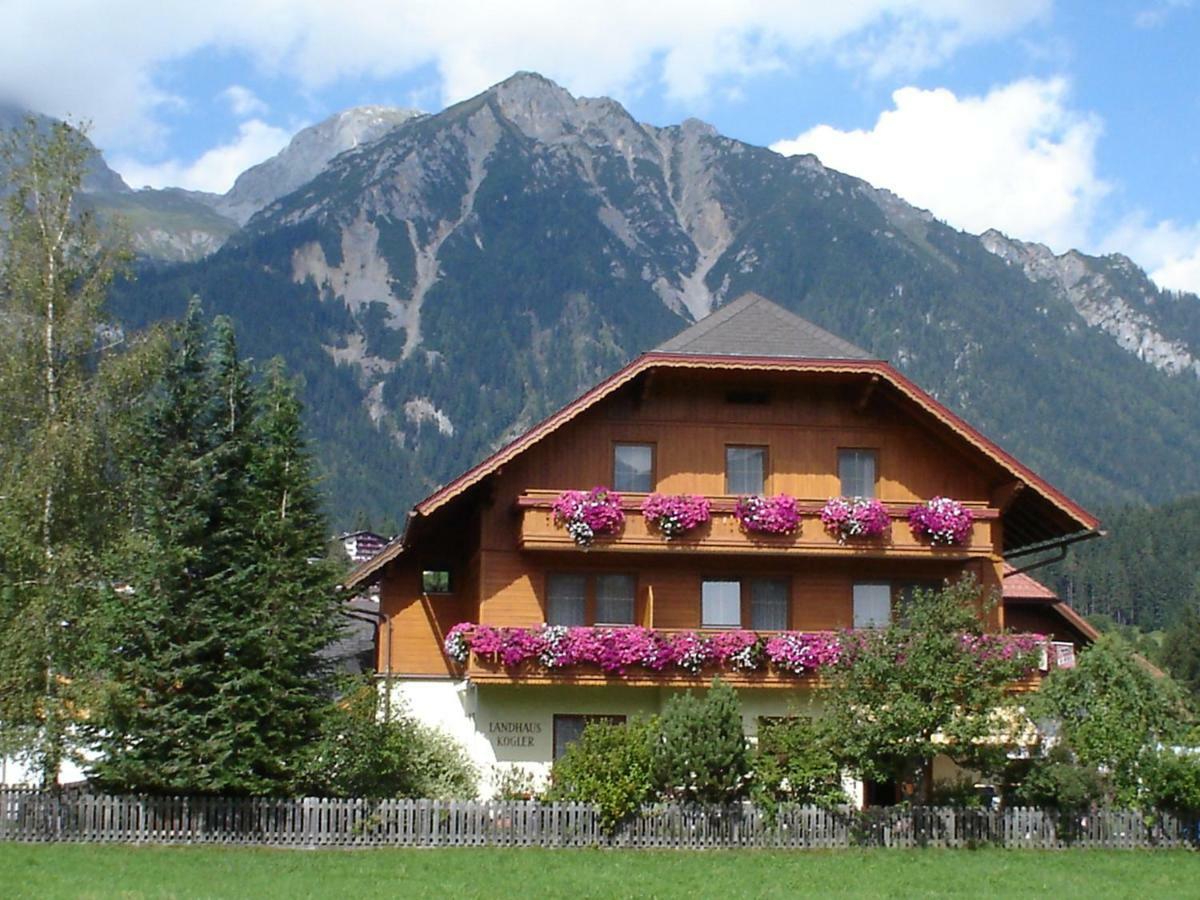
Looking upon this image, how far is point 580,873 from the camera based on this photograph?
23281 millimetres

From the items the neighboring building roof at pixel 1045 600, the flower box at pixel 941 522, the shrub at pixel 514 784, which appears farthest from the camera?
the neighboring building roof at pixel 1045 600

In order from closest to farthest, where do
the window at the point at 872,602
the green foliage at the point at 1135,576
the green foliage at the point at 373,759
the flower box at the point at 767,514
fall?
the green foliage at the point at 373,759, the flower box at the point at 767,514, the window at the point at 872,602, the green foliage at the point at 1135,576

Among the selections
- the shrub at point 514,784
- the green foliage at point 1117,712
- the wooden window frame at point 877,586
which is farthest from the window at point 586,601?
the green foliage at point 1117,712

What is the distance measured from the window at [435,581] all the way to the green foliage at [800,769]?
10657 millimetres

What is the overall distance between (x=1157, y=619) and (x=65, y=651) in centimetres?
14629

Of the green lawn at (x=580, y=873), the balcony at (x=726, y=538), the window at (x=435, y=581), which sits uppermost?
the balcony at (x=726, y=538)

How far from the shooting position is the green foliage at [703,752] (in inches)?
1049

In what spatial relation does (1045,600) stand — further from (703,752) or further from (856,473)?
(703,752)

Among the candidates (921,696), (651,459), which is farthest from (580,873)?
(651,459)

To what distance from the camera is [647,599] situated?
32250 millimetres

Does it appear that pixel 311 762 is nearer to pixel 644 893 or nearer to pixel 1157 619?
pixel 644 893

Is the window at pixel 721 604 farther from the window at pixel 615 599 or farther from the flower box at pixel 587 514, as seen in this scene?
the flower box at pixel 587 514

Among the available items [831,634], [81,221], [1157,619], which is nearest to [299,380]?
[81,221]

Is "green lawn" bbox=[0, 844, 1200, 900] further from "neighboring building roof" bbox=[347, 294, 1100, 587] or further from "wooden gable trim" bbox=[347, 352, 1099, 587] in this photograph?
"neighboring building roof" bbox=[347, 294, 1100, 587]
